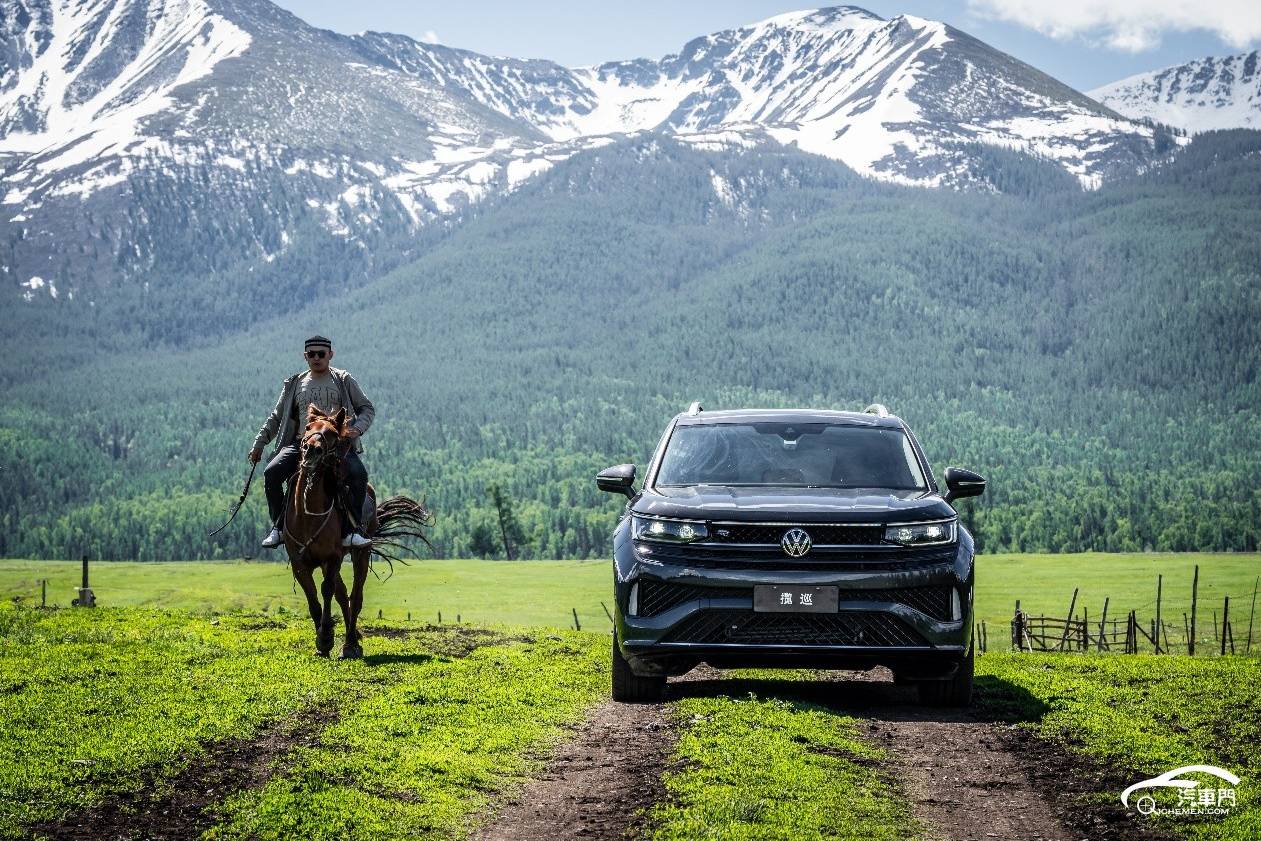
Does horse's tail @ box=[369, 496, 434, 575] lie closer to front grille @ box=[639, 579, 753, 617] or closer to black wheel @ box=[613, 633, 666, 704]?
black wheel @ box=[613, 633, 666, 704]

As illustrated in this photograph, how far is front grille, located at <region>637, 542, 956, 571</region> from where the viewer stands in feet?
39.5

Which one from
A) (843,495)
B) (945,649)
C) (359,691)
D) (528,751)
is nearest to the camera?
(528,751)

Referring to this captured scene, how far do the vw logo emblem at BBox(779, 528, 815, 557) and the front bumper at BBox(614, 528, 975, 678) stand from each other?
0.35ft

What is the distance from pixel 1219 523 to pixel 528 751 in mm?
174842

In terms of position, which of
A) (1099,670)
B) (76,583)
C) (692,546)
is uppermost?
(692,546)

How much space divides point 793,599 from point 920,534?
1.27m

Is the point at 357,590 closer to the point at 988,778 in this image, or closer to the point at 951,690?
the point at 951,690

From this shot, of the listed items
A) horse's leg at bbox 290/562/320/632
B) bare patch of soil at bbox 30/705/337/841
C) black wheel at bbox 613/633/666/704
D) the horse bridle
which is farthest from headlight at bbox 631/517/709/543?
horse's leg at bbox 290/562/320/632

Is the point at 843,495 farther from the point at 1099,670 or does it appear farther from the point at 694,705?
the point at 1099,670

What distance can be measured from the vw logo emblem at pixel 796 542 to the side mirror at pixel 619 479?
211 centimetres

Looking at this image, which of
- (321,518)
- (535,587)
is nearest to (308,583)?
(321,518)

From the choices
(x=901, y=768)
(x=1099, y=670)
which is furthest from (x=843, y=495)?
(x=1099, y=670)

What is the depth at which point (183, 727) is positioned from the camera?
1143 centimetres

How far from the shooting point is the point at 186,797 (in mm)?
9172
